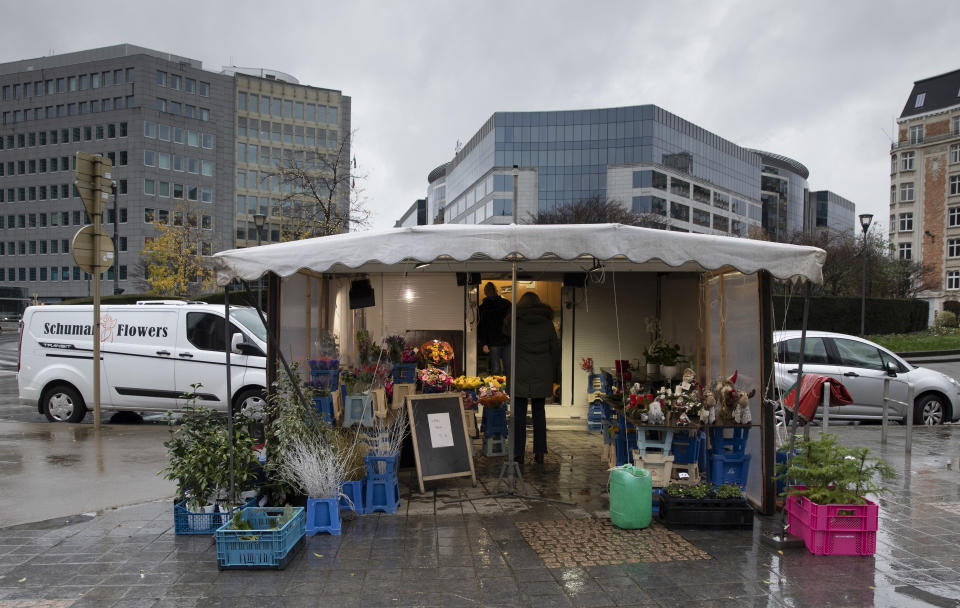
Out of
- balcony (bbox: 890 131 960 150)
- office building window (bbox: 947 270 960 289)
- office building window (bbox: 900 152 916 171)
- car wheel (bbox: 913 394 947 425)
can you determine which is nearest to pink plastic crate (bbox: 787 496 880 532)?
car wheel (bbox: 913 394 947 425)

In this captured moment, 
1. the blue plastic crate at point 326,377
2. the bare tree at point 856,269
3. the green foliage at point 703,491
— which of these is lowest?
the green foliage at point 703,491

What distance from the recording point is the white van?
35.5 ft

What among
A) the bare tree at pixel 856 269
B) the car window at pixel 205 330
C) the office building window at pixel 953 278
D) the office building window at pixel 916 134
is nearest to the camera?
the car window at pixel 205 330

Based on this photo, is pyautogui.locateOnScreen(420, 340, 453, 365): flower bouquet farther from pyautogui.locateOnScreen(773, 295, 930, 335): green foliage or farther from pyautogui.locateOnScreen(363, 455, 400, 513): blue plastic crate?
pyautogui.locateOnScreen(773, 295, 930, 335): green foliage

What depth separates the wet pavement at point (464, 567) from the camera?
4180mm

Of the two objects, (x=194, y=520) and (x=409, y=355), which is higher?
(x=409, y=355)

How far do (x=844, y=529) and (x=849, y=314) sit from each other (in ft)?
90.1

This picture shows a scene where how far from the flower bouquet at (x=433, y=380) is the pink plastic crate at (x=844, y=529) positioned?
401 centimetres

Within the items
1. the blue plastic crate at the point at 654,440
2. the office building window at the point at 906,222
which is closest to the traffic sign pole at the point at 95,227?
the blue plastic crate at the point at 654,440

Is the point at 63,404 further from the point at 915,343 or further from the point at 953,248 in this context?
the point at 953,248

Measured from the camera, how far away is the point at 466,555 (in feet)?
16.2

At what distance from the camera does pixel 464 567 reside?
4691mm

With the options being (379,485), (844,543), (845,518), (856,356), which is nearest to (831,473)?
(845,518)

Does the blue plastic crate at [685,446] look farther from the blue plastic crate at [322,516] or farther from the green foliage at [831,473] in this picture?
the blue plastic crate at [322,516]
